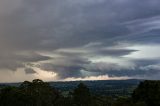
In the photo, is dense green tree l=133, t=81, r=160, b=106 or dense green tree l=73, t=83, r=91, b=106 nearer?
dense green tree l=133, t=81, r=160, b=106

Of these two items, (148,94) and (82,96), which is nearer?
(148,94)

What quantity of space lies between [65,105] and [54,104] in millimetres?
4716

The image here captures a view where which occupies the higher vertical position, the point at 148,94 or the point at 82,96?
the point at 82,96

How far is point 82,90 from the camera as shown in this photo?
404 ft

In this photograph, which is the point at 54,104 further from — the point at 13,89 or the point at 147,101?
the point at 147,101

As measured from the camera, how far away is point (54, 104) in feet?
425

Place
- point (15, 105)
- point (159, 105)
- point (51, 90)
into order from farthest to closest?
point (51, 90) < point (15, 105) < point (159, 105)

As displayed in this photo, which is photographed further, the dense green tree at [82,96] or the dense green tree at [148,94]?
the dense green tree at [82,96]

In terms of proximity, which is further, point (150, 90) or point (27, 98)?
point (27, 98)

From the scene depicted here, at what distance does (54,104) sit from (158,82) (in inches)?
2306

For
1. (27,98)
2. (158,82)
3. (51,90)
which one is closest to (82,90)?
(51,90)

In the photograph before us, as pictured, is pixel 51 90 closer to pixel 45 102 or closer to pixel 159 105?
pixel 45 102

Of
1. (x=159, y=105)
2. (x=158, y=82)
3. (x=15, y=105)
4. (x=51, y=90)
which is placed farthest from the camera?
Result: (x=51, y=90)

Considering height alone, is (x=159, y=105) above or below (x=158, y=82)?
below
